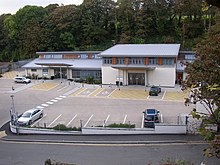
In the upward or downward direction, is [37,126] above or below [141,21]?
below

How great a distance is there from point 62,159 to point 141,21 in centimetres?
3623

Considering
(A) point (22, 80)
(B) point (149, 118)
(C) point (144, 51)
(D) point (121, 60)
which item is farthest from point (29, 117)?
(A) point (22, 80)

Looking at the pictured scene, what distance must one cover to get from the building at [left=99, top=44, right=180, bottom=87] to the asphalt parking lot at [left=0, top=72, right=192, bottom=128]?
51.9 inches

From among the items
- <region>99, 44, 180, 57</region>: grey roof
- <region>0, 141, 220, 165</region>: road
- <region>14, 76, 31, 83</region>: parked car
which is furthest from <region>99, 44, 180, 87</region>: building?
<region>0, 141, 220, 165</region>: road

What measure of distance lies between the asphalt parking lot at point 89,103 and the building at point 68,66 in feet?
7.36

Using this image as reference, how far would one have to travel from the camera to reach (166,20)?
51.0 meters

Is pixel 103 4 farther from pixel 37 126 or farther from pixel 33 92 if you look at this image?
pixel 37 126

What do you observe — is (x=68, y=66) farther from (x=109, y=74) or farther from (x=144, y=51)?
(x=144, y=51)

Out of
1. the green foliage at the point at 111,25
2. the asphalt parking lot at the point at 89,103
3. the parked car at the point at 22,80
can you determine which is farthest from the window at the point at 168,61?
the parked car at the point at 22,80

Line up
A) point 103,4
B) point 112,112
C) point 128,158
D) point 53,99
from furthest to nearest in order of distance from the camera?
point 103,4
point 53,99
point 112,112
point 128,158

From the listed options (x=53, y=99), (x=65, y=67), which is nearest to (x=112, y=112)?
(x=53, y=99)

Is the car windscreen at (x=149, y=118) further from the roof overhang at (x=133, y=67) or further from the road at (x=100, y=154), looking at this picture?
the roof overhang at (x=133, y=67)

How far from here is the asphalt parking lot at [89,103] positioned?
874 inches

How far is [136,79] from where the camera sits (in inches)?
1330
